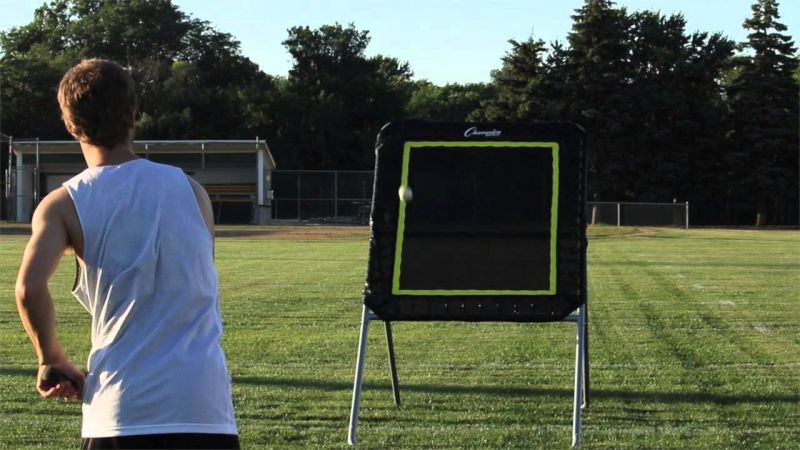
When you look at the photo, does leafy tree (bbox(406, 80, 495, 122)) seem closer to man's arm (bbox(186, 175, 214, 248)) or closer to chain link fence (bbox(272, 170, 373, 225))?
chain link fence (bbox(272, 170, 373, 225))

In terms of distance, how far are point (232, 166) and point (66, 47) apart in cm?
4230

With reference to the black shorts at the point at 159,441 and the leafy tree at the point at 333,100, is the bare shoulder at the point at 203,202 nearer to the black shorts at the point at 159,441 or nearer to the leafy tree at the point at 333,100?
the black shorts at the point at 159,441

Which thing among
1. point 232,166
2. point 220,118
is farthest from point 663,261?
→ point 220,118

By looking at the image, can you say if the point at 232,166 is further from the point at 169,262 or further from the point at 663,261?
the point at 169,262

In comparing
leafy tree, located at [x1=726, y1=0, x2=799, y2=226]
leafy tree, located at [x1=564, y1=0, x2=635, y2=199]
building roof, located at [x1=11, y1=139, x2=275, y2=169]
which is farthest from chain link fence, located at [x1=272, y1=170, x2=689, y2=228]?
leafy tree, located at [x1=726, y1=0, x2=799, y2=226]

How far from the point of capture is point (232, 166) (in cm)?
5816

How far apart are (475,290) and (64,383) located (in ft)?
11.2

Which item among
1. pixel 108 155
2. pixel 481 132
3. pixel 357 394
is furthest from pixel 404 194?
pixel 108 155

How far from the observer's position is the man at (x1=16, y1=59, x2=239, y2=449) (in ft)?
9.44

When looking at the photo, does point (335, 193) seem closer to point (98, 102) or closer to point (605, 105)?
point (605, 105)

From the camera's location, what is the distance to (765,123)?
60906mm

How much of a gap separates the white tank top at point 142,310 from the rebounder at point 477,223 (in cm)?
309

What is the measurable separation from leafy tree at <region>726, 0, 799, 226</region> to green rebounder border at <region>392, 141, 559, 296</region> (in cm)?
5689

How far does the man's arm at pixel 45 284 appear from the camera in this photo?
2861mm
